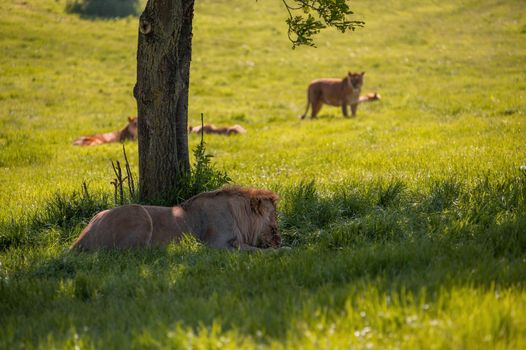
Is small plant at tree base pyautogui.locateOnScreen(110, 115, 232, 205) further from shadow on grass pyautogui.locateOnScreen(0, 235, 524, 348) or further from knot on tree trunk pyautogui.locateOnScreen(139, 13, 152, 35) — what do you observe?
shadow on grass pyautogui.locateOnScreen(0, 235, 524, 348)

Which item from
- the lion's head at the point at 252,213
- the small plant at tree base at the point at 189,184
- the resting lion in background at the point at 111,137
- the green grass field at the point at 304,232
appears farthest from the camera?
the resting lion in background at the point at 111,137

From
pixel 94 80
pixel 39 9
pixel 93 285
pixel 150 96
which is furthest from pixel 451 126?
pixel 39 9

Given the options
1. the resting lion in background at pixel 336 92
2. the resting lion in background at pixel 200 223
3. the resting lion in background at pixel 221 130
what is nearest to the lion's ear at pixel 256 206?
the resting lion in background at pixel 200 223

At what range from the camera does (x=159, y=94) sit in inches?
320

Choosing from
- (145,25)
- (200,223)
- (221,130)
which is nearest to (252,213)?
(200,223)

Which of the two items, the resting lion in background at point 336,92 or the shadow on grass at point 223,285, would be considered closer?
the shadow on grass at point 223,285

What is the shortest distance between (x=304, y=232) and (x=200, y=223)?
4.23 feet

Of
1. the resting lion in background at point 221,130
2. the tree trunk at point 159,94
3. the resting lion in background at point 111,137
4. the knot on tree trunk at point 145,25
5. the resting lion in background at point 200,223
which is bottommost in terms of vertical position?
the resting lion in background at point 111,137

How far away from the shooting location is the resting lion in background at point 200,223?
7.03 m

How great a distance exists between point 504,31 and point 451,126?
28.1m

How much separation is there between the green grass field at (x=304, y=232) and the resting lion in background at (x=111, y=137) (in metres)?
0.70

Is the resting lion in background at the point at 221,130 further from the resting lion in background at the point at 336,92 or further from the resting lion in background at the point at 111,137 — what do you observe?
the resting lion in background at the point at 336,92

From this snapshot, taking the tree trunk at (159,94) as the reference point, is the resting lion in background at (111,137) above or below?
below

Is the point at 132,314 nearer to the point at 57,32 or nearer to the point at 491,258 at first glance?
the point at 491,258
